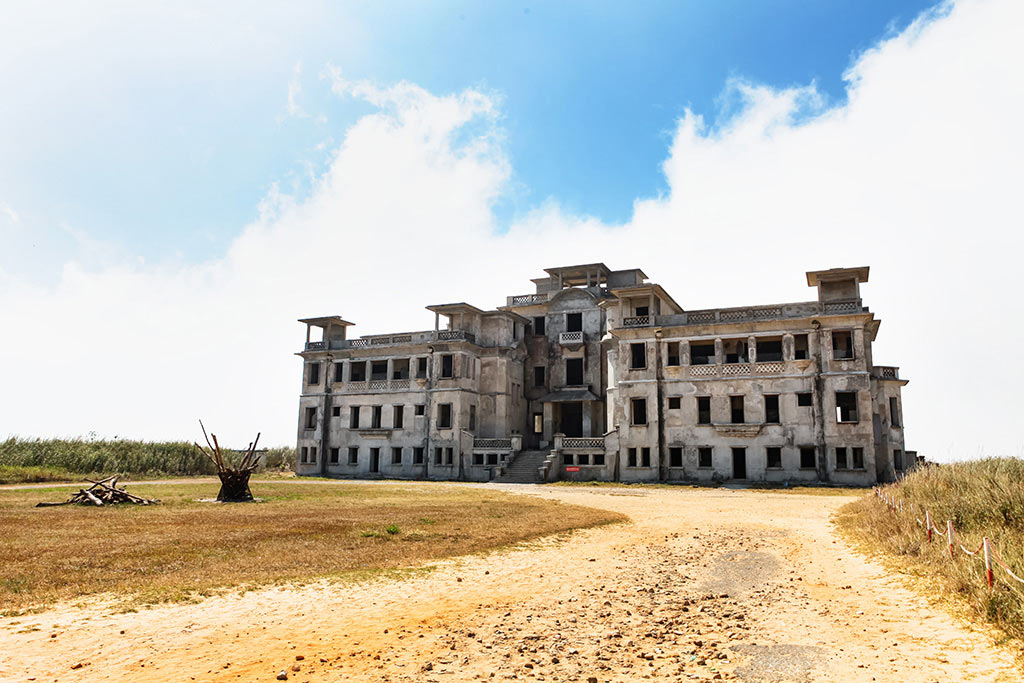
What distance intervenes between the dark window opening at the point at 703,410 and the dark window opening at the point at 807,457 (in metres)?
5.53

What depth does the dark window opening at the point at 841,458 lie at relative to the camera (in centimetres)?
3869

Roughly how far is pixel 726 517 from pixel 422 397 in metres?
31.5

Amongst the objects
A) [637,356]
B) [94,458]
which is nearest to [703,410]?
[637,356]

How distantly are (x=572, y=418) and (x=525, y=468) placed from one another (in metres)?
8.46

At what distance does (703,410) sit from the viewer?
43.4 meters

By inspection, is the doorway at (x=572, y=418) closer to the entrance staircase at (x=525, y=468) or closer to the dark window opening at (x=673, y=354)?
the entrance staircase at (x=525, y=468)

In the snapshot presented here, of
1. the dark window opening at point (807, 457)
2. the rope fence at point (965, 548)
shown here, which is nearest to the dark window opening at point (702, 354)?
the dark window opening at point (807, 457)

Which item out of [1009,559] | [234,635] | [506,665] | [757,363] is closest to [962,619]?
[1009,559]

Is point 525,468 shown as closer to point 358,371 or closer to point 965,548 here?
point 358,371

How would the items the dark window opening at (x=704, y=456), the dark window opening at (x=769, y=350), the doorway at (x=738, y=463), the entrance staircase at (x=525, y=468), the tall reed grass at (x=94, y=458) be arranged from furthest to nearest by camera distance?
1. the dark window opening at (x=769, y=350)
2. the entrance staircase at (x=525, y=468)
3. the dark window opening at (x=704, y=456)
4. the doorway at (x=738, y=463)
5. the tall reed grass at (x=94, y=458)

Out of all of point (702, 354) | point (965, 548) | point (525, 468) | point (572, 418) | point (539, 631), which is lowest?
point (539, 631)

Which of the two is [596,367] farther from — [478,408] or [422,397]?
[422,397]

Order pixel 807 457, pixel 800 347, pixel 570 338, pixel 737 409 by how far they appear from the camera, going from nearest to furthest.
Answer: pixel 807 457 → pixel 800 347 → pixel 737 409 → pixel 570 338

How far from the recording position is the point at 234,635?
830 centimetres
